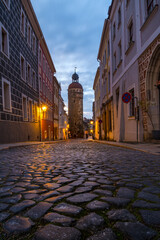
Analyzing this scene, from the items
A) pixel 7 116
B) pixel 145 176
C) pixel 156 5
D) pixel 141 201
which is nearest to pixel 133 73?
pixel 156 5

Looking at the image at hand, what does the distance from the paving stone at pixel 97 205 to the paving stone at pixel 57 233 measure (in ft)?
1.42

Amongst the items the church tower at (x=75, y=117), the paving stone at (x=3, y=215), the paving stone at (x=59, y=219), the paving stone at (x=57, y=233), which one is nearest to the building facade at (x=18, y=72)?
the paving stone at (x=3, y=215)

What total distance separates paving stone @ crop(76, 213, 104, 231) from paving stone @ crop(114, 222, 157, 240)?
137 millimetres

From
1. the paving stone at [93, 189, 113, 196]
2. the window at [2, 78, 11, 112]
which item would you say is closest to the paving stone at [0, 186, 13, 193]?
the paving stone at [93, 189, 113, 196]

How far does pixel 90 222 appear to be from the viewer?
1447 mm

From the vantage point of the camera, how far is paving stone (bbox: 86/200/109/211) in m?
1.74

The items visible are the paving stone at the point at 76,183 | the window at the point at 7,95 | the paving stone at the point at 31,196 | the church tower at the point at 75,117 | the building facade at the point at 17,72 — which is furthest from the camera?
the church tower at the point at 75,117

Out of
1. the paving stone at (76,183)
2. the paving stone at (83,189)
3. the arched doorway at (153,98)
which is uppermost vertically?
the arched doorway at (153,98)

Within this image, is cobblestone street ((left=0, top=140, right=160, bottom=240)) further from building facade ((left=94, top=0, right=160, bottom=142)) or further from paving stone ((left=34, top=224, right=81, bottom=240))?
building facade ((left=94, top=0, right=160, bottom=142))

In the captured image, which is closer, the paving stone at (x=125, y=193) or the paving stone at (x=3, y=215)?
the paving stone at (x=3, y=215)

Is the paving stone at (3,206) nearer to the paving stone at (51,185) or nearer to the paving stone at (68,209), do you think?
the paving stone at (68,209)

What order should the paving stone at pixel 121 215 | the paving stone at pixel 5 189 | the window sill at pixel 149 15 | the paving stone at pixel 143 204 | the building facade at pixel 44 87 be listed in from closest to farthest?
the paving stone at pixel 121 215
the paving stone at pixel 143 204
the paving stone at pixel 5 189
the window sill at pixel 149 15
the building facade at pixel 44 87

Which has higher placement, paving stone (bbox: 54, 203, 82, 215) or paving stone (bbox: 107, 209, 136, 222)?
paving stone (bbox: 107, 209, 136, 222)

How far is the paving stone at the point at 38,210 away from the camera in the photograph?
159cm
